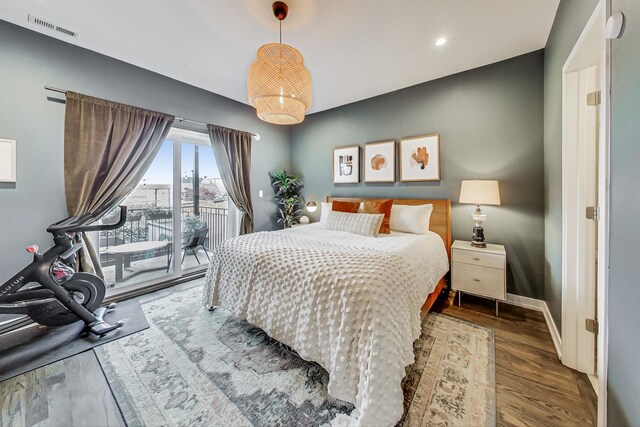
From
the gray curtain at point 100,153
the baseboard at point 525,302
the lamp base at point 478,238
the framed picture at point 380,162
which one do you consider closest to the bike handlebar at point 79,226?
the gray curtain at point 100,153

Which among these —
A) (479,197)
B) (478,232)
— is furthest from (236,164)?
(478,232)

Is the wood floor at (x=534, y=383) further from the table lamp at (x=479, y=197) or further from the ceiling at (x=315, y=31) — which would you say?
the ceiling at (x=315, y=31)

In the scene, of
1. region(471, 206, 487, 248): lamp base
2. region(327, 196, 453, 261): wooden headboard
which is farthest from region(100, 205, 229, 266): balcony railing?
region(471, 206, 487, 248): lamp base

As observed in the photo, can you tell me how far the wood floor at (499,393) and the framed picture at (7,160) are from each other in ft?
5.59

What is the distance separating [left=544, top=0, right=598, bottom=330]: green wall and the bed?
37.2 inches

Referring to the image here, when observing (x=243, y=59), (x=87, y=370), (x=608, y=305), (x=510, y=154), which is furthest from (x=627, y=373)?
(x=243, y=59)

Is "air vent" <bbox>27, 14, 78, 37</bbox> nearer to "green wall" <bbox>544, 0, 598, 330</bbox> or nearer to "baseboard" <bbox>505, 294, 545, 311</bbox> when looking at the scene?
"green wall" <bbox>544, 0, 598, 330</bbox>

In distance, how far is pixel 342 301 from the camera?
1.39m

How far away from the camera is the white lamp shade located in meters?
2.44

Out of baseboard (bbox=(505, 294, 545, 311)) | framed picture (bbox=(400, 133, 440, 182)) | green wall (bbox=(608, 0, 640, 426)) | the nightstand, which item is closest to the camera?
green wall (bbox=(608, 0, 640, 426))

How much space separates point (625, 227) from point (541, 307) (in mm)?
2143

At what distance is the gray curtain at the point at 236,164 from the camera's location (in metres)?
3.56

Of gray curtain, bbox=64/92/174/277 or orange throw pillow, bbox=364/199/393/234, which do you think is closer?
gray curtain, bbox=64/92/174/277

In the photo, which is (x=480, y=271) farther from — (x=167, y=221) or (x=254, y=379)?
(x=167, y=221)
